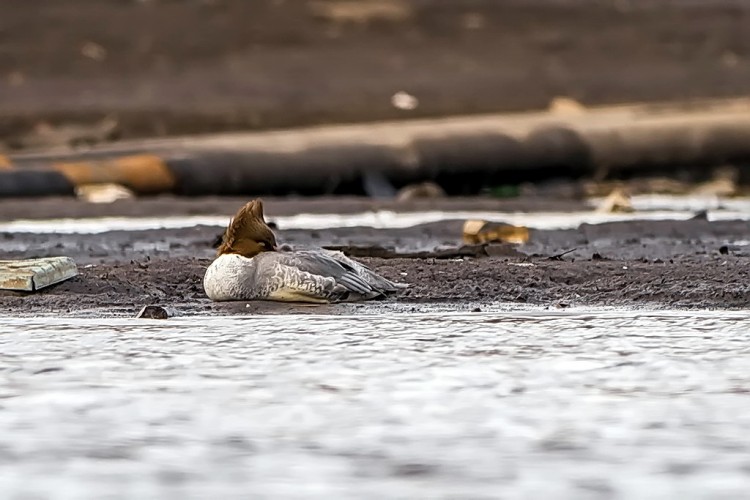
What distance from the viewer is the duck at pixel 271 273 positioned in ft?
19.4

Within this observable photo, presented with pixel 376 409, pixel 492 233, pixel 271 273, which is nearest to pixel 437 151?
pixel 492 233

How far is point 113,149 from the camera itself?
38.3 feet

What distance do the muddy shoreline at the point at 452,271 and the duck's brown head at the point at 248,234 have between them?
23 cm

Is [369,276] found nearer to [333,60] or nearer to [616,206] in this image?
[616,206]

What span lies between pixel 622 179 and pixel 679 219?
371 cm

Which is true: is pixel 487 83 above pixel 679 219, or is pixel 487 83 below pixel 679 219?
above

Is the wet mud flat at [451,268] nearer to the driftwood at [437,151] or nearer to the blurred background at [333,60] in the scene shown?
the driftwood at [437,151]

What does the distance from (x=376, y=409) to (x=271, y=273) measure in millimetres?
2097

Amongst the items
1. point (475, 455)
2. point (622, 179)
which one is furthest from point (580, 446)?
point (622, 179)

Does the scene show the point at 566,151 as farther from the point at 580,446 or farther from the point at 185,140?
the point at 580,446

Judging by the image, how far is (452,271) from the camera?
679 centimetres

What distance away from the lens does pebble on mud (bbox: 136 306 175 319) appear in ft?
18.8

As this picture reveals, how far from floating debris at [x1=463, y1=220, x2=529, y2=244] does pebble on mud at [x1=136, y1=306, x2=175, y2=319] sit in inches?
109

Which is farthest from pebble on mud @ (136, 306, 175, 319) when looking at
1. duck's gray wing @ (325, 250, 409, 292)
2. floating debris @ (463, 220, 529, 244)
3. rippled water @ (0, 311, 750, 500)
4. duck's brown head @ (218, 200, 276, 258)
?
floating debris @ (463, 220, 529, 244)
